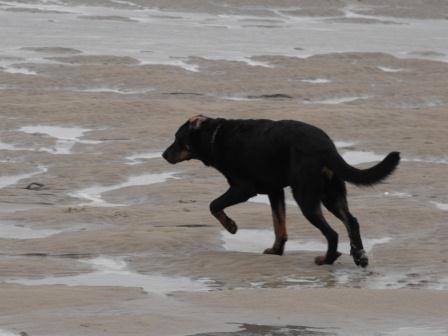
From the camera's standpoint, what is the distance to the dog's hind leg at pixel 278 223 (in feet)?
35.7

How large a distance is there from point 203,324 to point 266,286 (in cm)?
194

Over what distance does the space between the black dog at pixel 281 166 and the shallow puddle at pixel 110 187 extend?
8.56 ft

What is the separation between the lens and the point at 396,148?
1781cm

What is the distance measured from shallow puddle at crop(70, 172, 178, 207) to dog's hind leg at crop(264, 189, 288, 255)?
3.38 m

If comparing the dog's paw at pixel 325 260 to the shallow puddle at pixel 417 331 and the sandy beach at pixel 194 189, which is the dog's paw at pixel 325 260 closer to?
the sandy beach at pixel 194 189

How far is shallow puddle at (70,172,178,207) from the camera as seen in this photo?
14.3 m

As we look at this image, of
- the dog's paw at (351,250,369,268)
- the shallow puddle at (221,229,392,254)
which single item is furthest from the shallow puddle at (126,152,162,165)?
the dog's paw at (351,250,369,268)

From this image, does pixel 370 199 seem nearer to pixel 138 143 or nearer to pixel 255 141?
pixel 255 141

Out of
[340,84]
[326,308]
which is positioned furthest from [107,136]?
[326,308]

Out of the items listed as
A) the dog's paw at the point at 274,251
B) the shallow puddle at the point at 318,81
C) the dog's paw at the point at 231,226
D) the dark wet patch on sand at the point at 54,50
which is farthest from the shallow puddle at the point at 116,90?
the dog's paw at the point at 274,251

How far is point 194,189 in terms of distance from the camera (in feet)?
47.8

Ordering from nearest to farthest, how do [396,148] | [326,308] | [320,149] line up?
[326,308], [320,149], [396,148]

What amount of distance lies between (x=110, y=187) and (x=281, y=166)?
16.1 feet

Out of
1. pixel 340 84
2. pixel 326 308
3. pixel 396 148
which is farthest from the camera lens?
pixel 340 84
